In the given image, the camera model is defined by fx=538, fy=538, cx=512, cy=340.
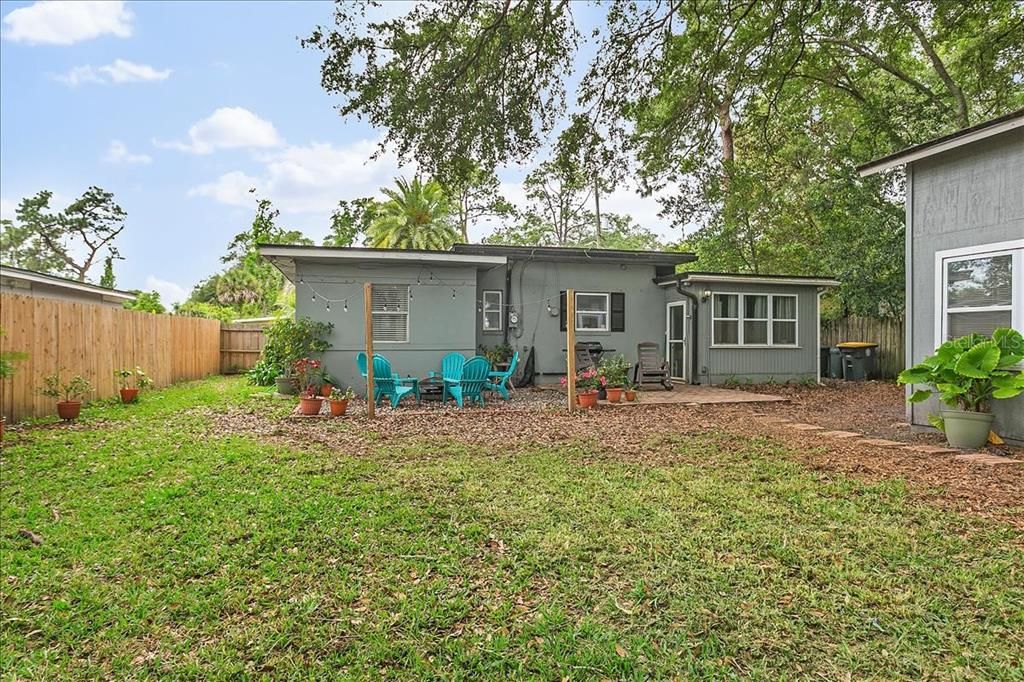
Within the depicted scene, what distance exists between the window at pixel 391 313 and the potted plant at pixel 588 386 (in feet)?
12.0

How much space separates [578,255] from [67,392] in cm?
1016

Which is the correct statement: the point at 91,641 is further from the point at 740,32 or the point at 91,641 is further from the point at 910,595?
the point at 740,32

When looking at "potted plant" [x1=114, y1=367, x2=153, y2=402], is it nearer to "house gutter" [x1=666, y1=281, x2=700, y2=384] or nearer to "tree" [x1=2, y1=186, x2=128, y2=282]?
"house gutter" [x1=666, y1=281, x2=700, y2=384]

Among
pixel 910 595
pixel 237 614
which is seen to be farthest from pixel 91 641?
pixel 910 595

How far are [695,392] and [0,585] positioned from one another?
10777 millimetres

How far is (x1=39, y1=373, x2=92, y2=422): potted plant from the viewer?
761 cm

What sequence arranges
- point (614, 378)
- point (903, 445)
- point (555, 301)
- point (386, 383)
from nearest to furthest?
point (903, 445) → point (386, 383) → point (614, 378) → point (555, 301)

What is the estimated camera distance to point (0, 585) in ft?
9.93

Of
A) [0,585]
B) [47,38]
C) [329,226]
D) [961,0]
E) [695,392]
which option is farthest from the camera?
[329,226]

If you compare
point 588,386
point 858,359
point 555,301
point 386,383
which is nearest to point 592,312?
point 555,301

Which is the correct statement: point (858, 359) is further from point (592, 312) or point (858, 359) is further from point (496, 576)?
point (496, 576)

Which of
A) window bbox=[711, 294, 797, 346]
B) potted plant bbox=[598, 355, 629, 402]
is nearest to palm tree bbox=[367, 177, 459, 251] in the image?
window bbox=[711, 294, 797, 346]

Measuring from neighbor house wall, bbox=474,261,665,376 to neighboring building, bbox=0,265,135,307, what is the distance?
993cm

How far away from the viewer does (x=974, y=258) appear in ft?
20.6
